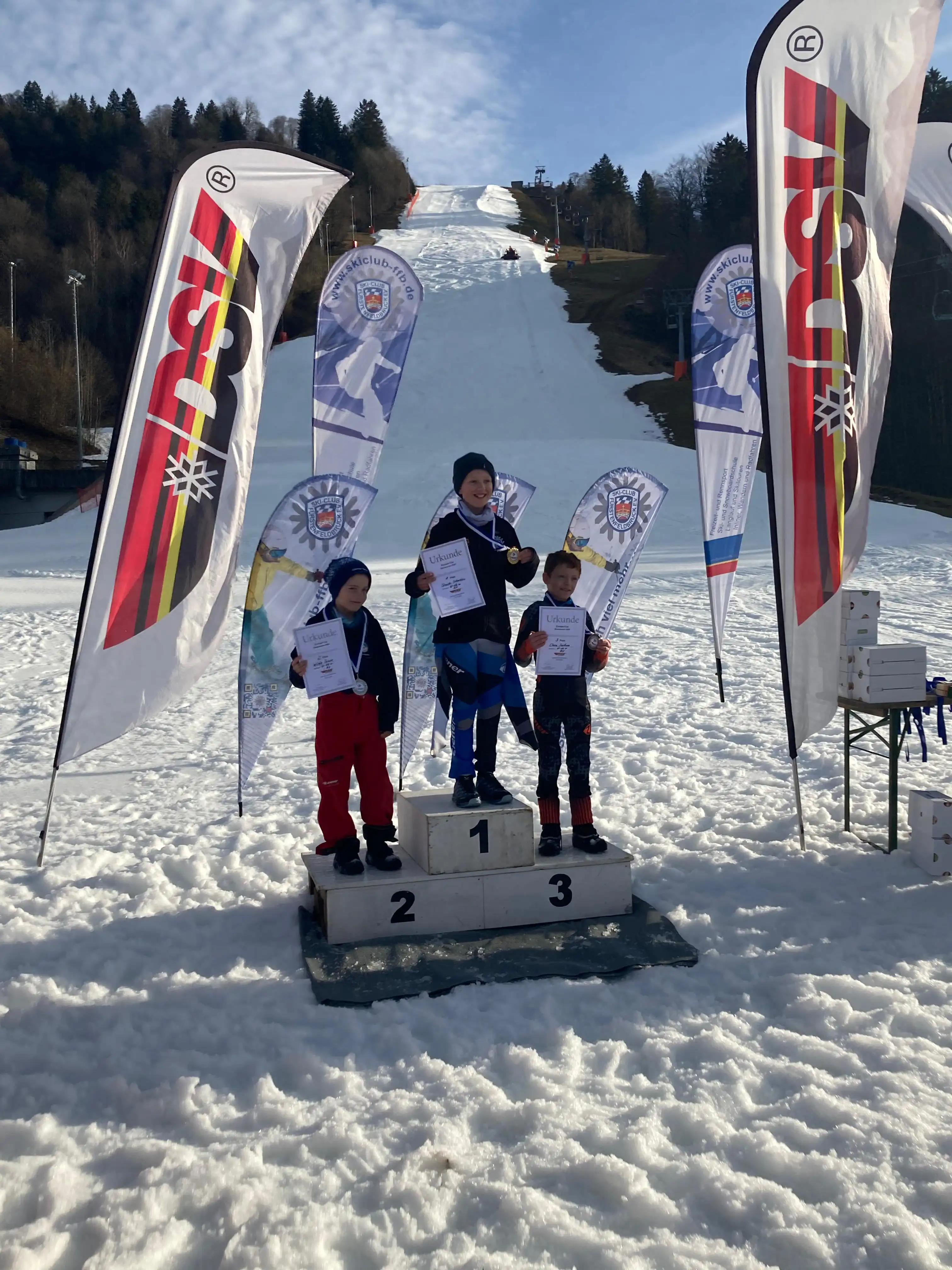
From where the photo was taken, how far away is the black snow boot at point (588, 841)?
15.2ft

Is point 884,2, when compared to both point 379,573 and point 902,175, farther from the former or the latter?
point 379,573

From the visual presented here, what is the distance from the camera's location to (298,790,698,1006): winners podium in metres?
4.05

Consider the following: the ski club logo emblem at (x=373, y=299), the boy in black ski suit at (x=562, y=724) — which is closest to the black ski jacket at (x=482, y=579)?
A: the boy in black ski suit at (x=562, y=724)

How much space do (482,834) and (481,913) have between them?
351 mm

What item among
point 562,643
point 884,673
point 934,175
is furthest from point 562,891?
point 934,175

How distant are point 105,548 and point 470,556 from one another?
168cm

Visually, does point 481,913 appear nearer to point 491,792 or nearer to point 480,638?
point 491,792

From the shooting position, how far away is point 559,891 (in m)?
4.51

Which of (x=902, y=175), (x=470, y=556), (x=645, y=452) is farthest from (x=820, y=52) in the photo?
(x=645, y=452)

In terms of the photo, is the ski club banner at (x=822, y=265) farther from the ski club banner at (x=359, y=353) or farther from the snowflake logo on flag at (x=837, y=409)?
the ski club banner at (x=359, y=353)

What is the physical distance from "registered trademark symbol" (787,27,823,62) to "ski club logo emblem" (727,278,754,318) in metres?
3.44

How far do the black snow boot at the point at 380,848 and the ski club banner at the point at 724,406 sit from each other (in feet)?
14.6

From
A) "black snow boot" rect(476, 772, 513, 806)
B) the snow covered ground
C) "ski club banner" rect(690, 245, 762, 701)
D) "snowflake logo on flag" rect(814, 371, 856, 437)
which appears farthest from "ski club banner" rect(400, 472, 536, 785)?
"ski club banner" rect(690, 245, 762, 701)

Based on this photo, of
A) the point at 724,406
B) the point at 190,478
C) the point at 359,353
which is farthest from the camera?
the point at 724,406
